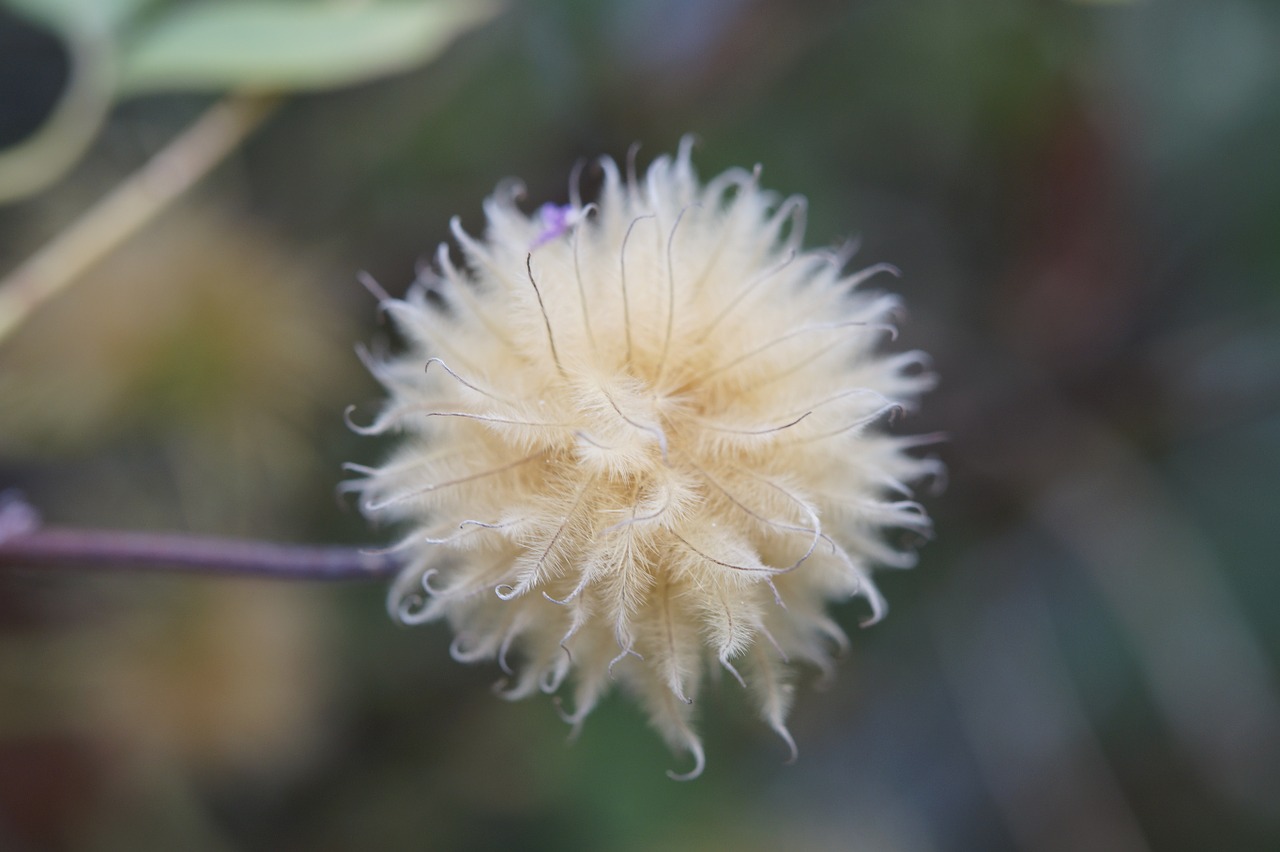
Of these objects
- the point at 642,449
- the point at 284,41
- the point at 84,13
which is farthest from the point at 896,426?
the point at 84,13

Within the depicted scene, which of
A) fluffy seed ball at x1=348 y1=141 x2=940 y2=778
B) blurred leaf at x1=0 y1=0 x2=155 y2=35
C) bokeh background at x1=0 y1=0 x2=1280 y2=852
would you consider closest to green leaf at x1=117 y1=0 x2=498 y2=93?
blurred leaf at x1=0 y1=0 x2=155 y2=35

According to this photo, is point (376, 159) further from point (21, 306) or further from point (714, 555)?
point (714, 555)

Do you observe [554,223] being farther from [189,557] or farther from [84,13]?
[84,13]

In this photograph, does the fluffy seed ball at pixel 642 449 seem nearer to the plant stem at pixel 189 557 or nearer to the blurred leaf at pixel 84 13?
the plant stem at pixel 189 557

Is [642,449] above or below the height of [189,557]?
above

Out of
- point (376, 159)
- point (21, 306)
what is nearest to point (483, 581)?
point (21, 306)

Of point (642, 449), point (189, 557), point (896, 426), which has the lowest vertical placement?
point (189, 557)

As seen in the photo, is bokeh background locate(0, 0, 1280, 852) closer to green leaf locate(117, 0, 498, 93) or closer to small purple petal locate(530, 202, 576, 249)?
green leaf locate(117, 0, 498, 93)
